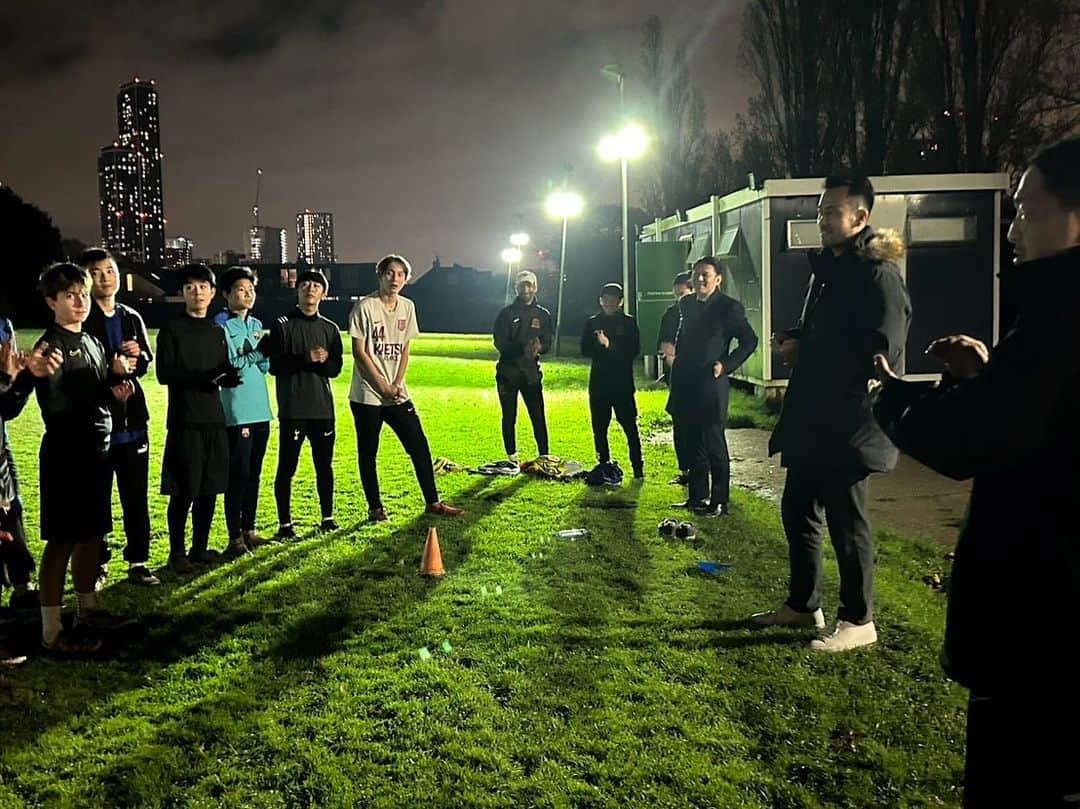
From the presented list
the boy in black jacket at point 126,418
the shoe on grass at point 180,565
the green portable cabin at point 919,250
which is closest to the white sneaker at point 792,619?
the shoe on grass at point 180,565

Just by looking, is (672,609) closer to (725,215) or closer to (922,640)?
(922,640)

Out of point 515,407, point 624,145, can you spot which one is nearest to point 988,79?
point 624,145

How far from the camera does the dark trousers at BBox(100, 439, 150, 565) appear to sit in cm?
598

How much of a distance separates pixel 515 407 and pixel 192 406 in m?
4.70

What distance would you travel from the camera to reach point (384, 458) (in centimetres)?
1154

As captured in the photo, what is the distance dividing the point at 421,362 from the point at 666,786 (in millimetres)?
24735

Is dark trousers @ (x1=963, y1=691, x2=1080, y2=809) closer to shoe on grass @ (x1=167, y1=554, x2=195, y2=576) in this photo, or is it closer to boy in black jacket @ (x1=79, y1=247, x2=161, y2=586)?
boy in black jacket @ (x1=79, y1=247, x2=161, y2=586)

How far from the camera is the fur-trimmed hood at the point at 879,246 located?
4.43 m

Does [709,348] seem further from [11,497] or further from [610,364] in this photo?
[11,497]

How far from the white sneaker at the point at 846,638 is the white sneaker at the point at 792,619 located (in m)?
0.27

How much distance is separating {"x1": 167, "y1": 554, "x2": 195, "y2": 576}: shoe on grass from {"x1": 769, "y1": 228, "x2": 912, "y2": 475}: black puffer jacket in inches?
164

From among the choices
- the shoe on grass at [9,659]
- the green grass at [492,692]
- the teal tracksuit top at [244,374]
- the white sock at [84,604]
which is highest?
the teal tracksuit top at [244,374]

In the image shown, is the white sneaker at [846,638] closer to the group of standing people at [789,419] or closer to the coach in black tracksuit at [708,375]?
the group of standing people at [789,419]

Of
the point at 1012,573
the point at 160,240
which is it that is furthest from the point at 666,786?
the point at 160,240
